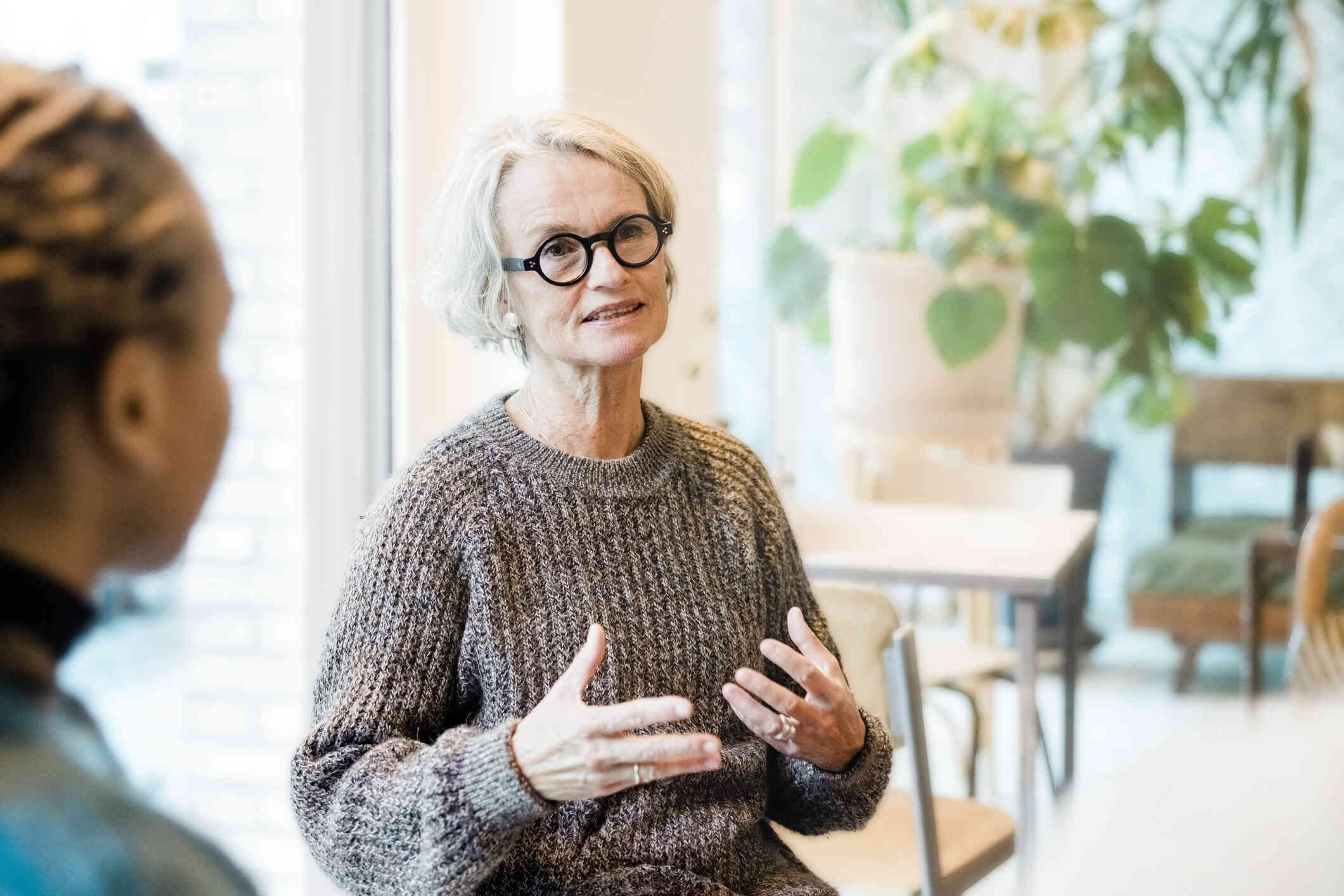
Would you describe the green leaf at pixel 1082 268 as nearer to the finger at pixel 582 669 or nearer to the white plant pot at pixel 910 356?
the white plant pot at pixel 910 356

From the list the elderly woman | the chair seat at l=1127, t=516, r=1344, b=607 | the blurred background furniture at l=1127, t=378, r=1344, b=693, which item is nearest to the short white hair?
the elderly woman

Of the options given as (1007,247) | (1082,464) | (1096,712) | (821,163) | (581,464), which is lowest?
(1096,712)

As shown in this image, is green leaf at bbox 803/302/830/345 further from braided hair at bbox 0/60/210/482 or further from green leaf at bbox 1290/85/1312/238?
braided hair at bbox 0/60/210/482

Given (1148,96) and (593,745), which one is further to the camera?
(1148,96)

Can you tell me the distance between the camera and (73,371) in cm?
37

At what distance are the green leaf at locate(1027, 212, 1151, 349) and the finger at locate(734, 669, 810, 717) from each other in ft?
9.68

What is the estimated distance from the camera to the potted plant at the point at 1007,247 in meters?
3.89

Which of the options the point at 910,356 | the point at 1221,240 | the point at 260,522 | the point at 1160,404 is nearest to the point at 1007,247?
the point at 910,356

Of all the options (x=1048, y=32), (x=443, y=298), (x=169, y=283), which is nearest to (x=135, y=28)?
(x=443, y=298)

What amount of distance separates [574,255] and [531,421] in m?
0.19

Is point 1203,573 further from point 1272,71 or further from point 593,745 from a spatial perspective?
point 593,745

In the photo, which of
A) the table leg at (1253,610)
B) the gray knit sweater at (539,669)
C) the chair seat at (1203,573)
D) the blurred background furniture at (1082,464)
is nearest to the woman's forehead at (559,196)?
the gray knit sweater at (539,669)

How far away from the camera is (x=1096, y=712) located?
469 cm

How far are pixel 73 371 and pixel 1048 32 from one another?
4.18m
